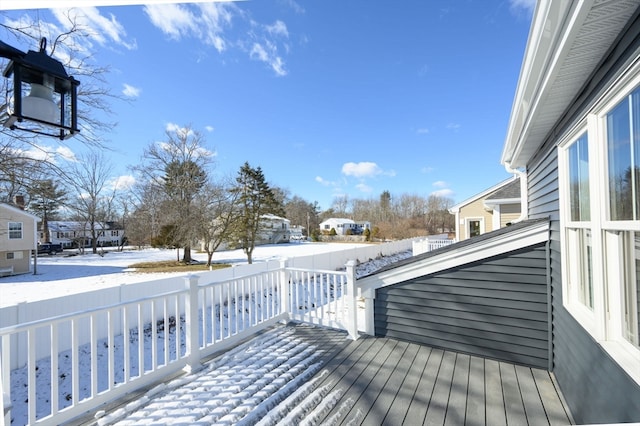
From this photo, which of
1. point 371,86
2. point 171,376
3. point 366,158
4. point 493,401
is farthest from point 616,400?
point 366,158

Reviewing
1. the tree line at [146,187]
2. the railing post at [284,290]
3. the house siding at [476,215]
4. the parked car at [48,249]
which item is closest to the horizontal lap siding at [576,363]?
the railing post at [284,290]

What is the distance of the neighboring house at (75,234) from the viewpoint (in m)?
23.6

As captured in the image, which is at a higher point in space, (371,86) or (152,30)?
(371,86)

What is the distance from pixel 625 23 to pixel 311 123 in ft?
44.7

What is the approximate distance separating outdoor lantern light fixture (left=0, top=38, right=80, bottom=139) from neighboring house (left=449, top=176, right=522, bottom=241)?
12.1 m

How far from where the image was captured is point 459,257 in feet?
10.2

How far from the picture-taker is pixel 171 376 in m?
2.63

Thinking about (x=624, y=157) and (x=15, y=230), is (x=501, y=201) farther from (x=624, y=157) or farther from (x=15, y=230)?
(x=15, y=230)

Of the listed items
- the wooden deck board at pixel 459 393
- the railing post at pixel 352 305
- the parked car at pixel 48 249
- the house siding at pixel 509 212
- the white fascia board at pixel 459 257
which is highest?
the house siding at pixel 509 212

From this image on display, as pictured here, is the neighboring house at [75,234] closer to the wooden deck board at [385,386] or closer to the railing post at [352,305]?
the railing post at [352,305]

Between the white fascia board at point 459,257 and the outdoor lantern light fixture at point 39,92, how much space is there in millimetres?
3386

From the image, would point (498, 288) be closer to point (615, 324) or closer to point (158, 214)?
point (615, 324)

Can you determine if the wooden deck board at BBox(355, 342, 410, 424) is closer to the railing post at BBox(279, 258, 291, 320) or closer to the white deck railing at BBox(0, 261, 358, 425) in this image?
the white deck railing at BBox(0, 261, 358, 425)

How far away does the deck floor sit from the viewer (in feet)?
6.63
